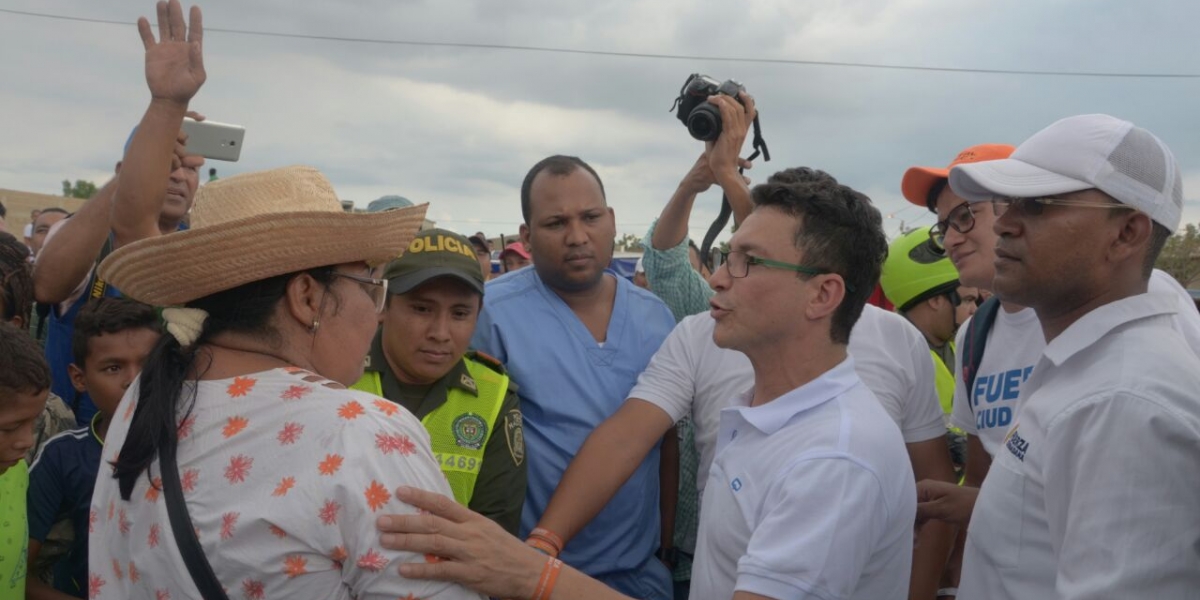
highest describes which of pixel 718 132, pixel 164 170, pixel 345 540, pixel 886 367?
pixel 718 132

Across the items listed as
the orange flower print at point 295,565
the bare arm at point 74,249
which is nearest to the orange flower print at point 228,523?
the orange flower print at point 295,565

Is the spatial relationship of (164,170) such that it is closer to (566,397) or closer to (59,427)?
(59,427)

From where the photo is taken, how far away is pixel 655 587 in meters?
3.19

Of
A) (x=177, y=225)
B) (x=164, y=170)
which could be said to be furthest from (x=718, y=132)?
(x=177, y=225)

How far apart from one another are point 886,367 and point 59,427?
9.40ft

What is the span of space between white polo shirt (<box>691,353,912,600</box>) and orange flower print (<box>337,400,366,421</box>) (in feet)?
2.89

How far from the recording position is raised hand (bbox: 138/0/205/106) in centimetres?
283

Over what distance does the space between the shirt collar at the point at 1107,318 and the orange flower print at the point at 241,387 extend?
1.63m

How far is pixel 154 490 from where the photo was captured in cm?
157

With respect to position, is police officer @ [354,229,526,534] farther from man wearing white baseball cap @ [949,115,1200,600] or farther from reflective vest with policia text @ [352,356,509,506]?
man wearing white baseball cap @ [949,115,1200,600]

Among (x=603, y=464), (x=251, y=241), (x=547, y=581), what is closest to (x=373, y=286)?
(x=251, y=241)

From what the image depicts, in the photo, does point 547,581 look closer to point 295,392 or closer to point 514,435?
point 295,392

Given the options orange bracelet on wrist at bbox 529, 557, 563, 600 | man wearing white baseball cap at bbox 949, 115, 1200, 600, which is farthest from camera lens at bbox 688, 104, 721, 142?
orange bracelet on wrist at bbox 529, 557, 563, 600

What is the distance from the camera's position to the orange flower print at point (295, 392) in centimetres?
157
